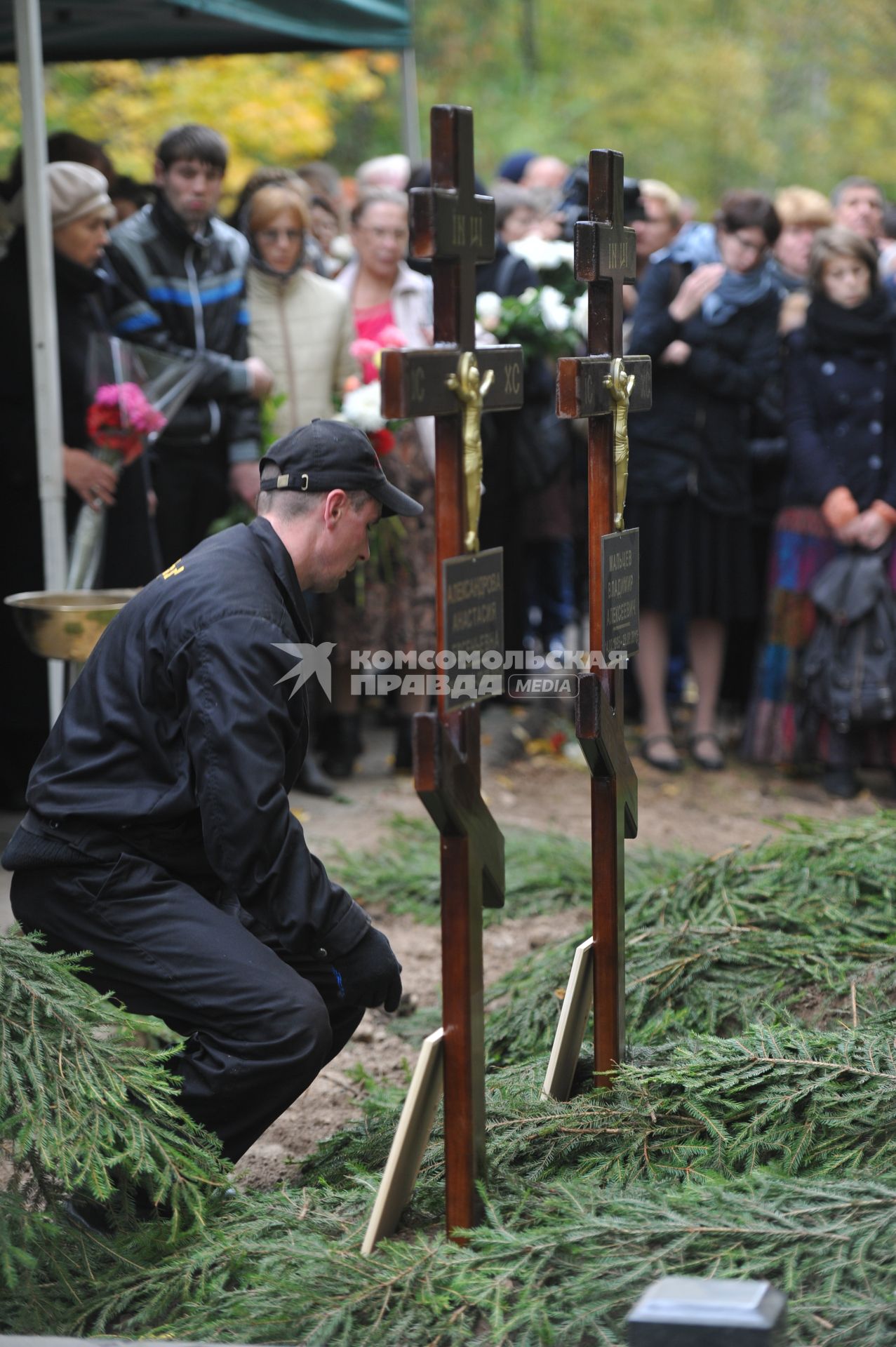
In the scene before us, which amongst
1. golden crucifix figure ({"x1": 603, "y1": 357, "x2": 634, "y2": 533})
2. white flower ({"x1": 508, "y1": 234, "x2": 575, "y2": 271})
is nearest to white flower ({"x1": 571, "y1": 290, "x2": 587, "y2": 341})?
white flower ({"x1": 508, "y1": 234, "x2": 575, "y2": 271})

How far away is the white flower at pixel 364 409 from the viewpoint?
612 cm

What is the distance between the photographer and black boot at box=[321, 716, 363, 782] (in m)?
6.89

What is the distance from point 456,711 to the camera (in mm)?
2689

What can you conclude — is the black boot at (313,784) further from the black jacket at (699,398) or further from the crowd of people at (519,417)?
the black jacket at (699,398)

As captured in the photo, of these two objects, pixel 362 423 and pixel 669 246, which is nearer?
pixel 362 423

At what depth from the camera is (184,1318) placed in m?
2.59

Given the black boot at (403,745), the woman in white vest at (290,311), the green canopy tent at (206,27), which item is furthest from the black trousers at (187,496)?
the green canopy tent at (206,27)

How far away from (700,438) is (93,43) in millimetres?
3377

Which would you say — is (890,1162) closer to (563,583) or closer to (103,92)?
(563,583)

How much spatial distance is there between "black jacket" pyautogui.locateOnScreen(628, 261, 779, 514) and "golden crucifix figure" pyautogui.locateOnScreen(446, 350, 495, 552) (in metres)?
4.22

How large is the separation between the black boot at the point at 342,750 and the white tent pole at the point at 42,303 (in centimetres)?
206

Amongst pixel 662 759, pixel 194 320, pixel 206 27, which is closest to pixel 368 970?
pixel 194 320

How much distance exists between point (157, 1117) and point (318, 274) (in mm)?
4976

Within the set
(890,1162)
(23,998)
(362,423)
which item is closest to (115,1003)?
(23,998)
